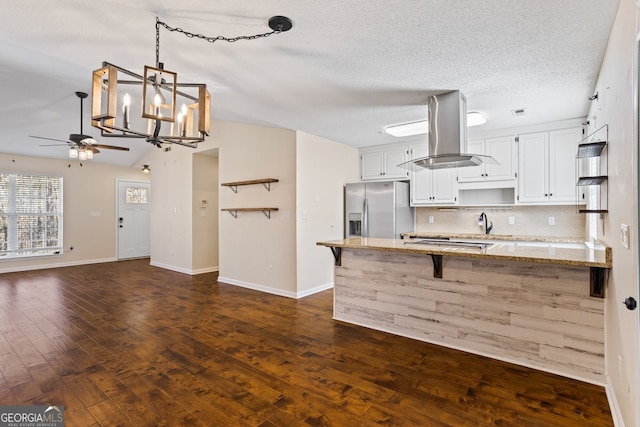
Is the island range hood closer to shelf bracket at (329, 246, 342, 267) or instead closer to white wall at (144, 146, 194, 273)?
shelf bracket at (329, 246, 342, 267)

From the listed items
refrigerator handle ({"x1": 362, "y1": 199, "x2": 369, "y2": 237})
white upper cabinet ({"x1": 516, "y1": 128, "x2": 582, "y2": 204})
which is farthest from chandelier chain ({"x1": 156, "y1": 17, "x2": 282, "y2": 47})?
white upper cabinet ({"x1": 516, "y1": 128, "x2": 582, "y2": 204})

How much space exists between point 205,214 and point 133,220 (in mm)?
3336

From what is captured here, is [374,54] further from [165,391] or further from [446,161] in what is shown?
[165,391]

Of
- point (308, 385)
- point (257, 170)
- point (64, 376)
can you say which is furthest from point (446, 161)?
point (64, 376)

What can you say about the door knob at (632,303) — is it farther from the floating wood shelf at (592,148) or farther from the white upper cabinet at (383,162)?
the white upper cabinet at (383,162)

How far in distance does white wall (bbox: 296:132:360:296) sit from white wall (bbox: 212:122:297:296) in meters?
0.12

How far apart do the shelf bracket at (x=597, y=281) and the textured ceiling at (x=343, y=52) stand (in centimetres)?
159

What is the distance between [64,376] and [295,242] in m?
2.86

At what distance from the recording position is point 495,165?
4.46 meters

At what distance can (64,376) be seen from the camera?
7.97 ft

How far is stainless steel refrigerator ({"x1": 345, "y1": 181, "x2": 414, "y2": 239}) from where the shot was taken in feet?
16.3

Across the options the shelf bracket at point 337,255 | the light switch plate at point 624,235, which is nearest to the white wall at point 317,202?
the shelf bracket at point 337,255

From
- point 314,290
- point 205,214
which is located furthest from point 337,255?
point 205,214

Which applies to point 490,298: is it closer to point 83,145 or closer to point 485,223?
point 485,223
